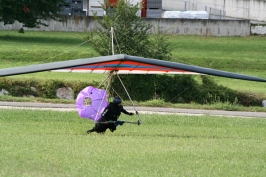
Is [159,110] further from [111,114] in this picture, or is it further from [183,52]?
[183,52]

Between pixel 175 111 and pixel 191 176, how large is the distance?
15742 millimetres

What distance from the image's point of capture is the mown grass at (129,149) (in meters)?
11.8

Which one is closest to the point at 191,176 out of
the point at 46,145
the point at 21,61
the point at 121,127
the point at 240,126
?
the point at 46,145

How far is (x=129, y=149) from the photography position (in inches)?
565

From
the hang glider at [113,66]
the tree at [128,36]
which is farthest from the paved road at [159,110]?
the hang glider at [113,66]

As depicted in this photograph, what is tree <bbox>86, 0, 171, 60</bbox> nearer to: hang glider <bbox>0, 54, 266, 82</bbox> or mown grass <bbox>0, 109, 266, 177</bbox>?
mown grass <bbox>0, 109, 266, 177</bbox>

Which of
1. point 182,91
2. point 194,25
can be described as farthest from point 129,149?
point 194,25

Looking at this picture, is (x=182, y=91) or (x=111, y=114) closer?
(x=111, y=114)

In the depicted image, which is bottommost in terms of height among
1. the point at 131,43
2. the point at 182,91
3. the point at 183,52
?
the point at 182,91

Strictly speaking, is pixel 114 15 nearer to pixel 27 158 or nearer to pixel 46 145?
pixel 46 145

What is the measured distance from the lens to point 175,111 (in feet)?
88.8

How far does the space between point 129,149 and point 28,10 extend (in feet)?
120

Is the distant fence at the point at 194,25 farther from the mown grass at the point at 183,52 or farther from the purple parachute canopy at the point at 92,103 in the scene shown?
the purple parachute canopy at the point at 92,103

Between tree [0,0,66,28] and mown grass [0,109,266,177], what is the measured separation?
2659cm
